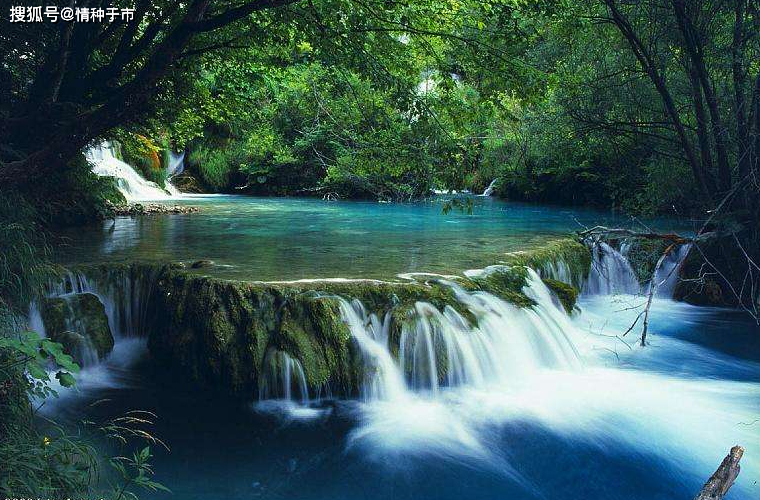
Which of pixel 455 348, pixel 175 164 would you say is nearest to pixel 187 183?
pixel 175 164

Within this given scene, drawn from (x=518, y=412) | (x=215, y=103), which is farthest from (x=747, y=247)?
(x=215, y=103)

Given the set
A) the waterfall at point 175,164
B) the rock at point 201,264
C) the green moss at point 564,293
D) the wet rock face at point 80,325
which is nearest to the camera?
the wet rock face at point 80,325

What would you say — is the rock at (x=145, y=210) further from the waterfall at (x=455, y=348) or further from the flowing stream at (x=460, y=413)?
the waterfall at (x=455, y=348)

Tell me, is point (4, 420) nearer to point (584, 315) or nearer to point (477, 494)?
point (477, 494)

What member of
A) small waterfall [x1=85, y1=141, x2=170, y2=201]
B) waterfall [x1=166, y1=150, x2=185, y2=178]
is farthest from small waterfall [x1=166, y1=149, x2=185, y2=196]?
small waterfall [x1=85, y1=141, x2=170, y2=201]

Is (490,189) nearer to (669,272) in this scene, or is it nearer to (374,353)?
(669,272)

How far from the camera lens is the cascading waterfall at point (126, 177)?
21.3 meters

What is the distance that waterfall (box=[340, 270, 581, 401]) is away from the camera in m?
6.45

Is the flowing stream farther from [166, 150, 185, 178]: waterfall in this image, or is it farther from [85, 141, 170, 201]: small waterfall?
[166, 150, 185, 178]: waterfall

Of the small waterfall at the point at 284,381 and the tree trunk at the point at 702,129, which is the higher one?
the tree trunk at the point at 702,129

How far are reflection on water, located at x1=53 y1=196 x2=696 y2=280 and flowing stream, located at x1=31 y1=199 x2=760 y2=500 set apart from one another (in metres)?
0.68

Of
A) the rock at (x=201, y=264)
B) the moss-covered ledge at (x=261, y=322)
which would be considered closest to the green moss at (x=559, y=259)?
the moss-covered ledge at (x=261, y=322)

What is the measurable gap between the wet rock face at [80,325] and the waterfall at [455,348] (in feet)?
9.58

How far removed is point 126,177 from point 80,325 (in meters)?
17.2
